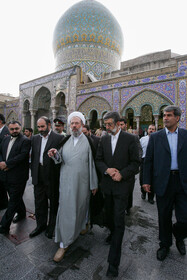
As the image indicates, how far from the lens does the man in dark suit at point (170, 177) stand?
74.8 inches

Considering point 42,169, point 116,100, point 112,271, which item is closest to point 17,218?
point 42,169

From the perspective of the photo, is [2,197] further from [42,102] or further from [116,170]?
[42,102]

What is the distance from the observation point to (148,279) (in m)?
1.61

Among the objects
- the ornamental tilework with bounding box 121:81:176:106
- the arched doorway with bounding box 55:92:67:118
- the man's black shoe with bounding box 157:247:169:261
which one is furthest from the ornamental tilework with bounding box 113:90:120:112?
the man's black shoe with bounding box 157:247:169:261

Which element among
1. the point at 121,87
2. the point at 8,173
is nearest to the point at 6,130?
the point at 8,173

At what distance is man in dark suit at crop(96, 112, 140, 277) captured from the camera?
69.4 inches

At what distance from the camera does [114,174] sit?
1.79m

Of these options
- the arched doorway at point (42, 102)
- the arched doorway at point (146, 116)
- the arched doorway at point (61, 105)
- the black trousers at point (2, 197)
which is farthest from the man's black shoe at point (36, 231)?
the arched doorway at point (42, 102)

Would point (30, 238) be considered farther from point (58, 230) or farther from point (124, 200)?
point (124, 200)

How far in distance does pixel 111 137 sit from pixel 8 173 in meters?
1.79

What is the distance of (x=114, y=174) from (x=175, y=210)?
0.94 m

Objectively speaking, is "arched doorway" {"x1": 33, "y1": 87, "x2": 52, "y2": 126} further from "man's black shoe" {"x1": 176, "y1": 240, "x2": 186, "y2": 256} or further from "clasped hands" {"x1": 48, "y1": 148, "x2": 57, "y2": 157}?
"man's black shoe" {"x1": 176, "y1": 240, "x2": 186, "y2": 256}

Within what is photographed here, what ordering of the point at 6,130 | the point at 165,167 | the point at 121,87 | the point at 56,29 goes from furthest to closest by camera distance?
the point at 56,29 → the point at 121,87 → the point at 6,130 → the point at 165,167

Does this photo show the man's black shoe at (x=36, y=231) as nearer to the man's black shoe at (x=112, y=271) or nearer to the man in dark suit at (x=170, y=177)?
the man's black shoe at (x=112, y=271)
